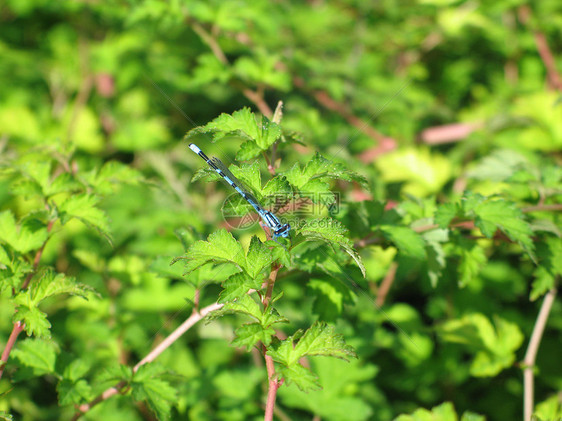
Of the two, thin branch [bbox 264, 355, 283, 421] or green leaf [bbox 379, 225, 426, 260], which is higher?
green leaf [bbox 379, 225, 426, 260]

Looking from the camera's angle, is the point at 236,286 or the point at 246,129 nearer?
the point at 236,286

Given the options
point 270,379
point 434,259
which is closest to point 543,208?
point 434,259

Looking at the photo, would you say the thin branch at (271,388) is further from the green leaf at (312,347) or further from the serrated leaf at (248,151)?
the serrated leaf at (248,151)

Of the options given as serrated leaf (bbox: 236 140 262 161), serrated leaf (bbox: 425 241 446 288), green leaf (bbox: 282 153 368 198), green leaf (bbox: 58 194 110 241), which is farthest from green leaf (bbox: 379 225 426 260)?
green leaf (bbox: 58 194 110 241)

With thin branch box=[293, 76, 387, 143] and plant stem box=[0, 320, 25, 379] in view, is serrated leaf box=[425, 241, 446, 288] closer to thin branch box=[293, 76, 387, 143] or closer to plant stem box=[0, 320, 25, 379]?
plant stem box=[0, 320, 25, 379]

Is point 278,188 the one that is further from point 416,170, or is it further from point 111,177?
point 416,170

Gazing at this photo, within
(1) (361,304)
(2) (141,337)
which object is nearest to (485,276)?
(1) (361,304)

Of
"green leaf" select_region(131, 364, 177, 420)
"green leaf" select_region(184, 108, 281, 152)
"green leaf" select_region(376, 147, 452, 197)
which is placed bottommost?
"green leaf" select_region(131, 364, 177, 420)
